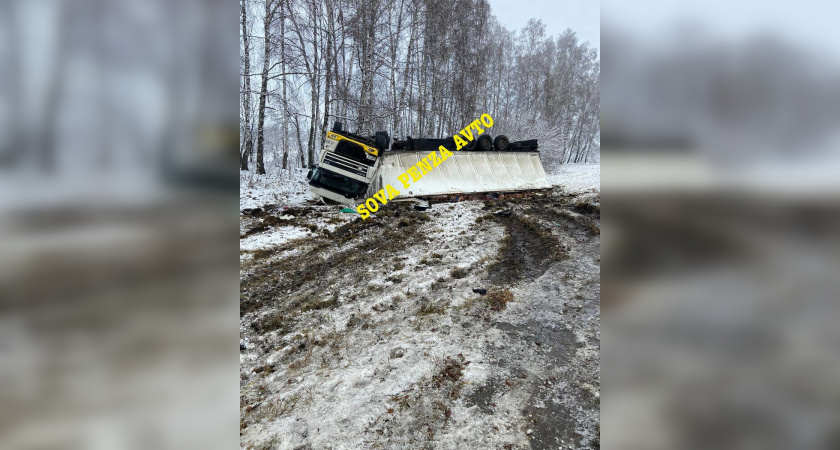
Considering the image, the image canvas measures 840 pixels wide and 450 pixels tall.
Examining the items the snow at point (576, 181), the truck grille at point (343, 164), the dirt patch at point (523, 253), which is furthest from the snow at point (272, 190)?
the snow at point (576, 181)

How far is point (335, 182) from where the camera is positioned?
839 cm

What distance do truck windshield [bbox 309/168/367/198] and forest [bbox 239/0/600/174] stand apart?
1623 mm

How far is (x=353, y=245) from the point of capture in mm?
5688

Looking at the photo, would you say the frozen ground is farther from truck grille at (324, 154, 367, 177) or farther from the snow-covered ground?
the snow-covered ground

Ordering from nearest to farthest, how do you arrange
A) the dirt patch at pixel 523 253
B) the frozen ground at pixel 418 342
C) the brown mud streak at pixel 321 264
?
the frozen ground at pixel 418 342, the brown mud streak at pixel 321 264, the dirt patch at pixel 523 253

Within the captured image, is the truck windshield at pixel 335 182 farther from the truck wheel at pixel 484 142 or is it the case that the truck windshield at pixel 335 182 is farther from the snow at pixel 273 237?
the truck wheel at pixel 484 142

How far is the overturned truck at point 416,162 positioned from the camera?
8.42m
